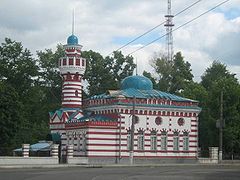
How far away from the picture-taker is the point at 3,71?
76.1 meters

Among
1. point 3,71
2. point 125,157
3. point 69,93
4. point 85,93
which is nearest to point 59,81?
point 85,93

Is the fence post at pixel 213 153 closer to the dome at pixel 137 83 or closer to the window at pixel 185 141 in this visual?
the window at pixel 185 141

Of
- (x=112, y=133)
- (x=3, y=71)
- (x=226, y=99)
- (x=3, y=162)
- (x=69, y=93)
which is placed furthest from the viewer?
(x=3, y=71)

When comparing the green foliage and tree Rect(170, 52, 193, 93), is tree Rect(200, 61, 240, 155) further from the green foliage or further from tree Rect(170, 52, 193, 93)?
tree Rect(170, 52, 193, 93)

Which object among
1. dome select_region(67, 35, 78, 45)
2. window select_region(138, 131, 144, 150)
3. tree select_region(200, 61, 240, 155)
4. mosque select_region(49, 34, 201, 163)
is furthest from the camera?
tree select_region(200, 61, 240, 155)

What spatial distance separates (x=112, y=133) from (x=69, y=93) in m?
7.25

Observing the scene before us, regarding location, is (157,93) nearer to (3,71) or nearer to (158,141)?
(158,141)

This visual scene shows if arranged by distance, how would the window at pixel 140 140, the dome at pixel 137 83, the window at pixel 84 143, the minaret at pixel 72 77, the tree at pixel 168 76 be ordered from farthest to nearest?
the tree at pixel 168 76 < the dome at pixel 137 83 < the minaret at pixel 72 77 < the window at pixel 140 140 < the window at pixel 84 143

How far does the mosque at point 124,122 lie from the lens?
59562 millimetres

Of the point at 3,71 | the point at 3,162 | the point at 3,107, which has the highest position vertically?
the point at 3,71

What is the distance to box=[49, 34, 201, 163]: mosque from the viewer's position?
2345 inches

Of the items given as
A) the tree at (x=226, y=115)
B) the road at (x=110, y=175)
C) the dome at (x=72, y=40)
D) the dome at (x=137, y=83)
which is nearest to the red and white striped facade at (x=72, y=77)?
the dome at (x=72, y=40)

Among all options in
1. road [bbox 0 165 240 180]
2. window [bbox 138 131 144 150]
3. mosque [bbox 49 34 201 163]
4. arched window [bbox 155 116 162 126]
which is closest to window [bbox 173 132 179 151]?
mosque [bbox 49 34 201 163]

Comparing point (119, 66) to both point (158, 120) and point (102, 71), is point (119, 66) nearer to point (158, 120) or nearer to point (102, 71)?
point (102, 71)
